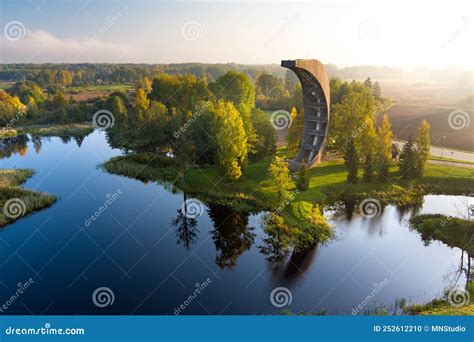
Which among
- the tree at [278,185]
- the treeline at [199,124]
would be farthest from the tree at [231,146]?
the tree at [278,185]

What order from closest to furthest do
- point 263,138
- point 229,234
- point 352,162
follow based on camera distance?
point 229,234 → point 352,162 → point 263,138

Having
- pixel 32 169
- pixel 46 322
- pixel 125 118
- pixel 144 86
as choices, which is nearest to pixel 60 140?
pixel 125 118

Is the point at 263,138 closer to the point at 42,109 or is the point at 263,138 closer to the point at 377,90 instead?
the point at 377,90

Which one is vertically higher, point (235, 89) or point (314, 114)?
point (235, 89)

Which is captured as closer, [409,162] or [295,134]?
[409,162]

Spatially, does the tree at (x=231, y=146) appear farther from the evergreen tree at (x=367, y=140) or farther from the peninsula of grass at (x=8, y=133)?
the peninsula of grass at (x=8, y=133)

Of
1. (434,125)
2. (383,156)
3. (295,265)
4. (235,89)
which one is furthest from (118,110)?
(434,125)

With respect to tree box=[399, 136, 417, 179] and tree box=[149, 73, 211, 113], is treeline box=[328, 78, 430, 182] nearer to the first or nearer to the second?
tree box=[399, 136, 417, 179]
